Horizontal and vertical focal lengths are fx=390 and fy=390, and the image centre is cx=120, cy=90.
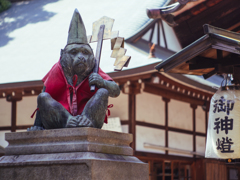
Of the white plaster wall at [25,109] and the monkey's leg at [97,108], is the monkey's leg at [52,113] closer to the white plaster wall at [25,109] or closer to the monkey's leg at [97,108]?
the monkey's leg at [97,108]

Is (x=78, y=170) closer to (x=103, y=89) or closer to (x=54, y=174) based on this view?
(x=54, y=174)

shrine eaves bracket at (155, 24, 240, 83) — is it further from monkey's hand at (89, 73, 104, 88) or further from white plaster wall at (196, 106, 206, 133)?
white plaster wall at (196, 106, 206, 133)

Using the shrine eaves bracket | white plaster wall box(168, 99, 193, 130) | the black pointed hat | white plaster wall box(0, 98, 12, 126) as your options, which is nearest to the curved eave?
the shrine eaves bracket

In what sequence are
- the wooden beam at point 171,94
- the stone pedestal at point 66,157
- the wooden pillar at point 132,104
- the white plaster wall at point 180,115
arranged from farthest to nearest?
the white plaster wall at point 180,115 < the wooden beam at point 171,94 < the wooden pillar at point 132,104 < the stone pedestal at point 66,157

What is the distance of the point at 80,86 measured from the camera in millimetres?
3551

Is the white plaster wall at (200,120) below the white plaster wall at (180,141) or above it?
above

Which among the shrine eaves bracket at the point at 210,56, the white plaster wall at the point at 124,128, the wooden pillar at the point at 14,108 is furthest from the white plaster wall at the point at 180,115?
the shrine eaves bracket at the point at 210,56

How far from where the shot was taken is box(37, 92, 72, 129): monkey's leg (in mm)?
3367

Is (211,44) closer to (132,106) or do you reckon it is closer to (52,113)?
(52,113)

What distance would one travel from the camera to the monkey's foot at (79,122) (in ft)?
10.7

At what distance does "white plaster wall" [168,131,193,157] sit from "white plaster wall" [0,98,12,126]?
13.9 feet

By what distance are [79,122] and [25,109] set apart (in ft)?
23.1

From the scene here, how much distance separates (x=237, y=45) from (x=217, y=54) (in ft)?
2.16

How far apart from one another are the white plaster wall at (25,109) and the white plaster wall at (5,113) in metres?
0.28
